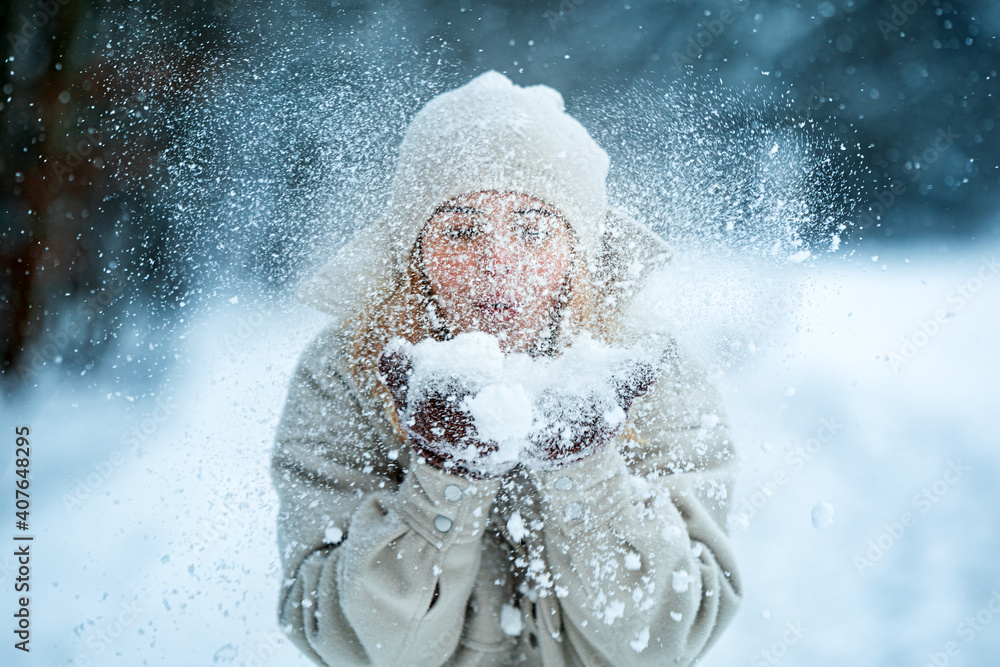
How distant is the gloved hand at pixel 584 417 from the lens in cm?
66

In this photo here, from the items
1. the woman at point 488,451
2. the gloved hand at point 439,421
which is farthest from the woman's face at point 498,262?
the gloved hand at point 439,421

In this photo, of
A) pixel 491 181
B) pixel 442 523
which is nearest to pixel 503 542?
pixel 442 523

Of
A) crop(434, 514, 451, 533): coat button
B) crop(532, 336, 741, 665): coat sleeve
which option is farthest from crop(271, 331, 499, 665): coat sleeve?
crop(532, 336, 741, 665): coat sleeve

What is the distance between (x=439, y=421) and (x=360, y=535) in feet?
0.65

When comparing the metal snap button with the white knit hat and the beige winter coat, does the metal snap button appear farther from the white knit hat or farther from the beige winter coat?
the white knit hat

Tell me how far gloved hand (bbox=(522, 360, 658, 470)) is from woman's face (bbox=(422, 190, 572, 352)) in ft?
0.46

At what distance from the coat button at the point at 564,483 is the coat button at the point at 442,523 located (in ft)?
0.45

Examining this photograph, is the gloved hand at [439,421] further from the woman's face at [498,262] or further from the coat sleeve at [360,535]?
the woman's face at [498,262]

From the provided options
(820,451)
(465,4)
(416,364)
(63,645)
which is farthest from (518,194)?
Answer: (63,645)

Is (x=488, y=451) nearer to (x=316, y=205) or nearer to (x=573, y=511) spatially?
(x=573, y=511)

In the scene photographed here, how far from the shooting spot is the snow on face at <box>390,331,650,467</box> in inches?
24.3

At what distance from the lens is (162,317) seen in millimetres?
1714

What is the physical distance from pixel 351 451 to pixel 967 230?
154 cm

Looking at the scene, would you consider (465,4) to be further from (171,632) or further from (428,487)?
(171,632)
